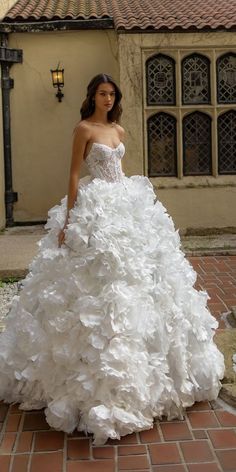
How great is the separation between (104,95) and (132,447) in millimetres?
2050

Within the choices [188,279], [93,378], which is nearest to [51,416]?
[93,378]

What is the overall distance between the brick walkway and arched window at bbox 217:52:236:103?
751 centimetres

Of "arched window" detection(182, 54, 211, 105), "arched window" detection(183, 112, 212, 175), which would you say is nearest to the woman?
"arched window" detection(183, 112, 212, 175)

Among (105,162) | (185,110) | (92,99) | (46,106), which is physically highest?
(46,106)

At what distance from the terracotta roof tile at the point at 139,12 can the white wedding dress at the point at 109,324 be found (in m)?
6.86

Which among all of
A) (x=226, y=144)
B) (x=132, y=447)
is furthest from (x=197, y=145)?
(x=132, y=447)

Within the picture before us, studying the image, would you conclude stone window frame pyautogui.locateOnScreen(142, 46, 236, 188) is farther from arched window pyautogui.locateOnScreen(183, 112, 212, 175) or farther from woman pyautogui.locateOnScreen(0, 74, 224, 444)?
woman pyautogui.locateOnScreen(0, 74, 224, 444)

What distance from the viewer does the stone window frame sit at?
9.69m

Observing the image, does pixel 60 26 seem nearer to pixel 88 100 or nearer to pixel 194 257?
pixel 194 257

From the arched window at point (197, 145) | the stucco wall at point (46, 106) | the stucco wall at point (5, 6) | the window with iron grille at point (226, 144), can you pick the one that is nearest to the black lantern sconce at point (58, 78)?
the stucco wall at point (46, 106)

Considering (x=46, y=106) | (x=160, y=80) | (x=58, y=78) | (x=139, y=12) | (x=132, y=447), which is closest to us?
(x=132, y=447)

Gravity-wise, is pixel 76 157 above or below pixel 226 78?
below

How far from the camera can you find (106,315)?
3.08 metres

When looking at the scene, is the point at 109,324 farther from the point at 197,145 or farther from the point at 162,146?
the point at 197,145
